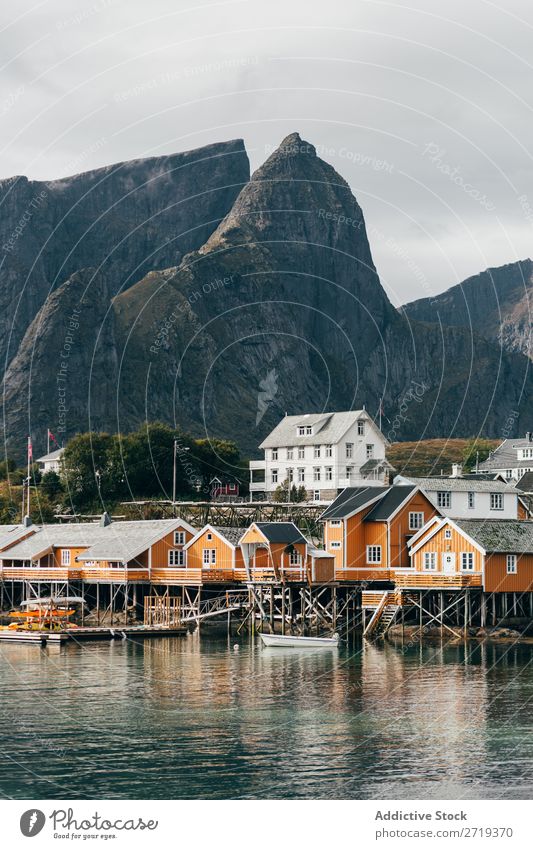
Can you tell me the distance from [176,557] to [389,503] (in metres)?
18.9

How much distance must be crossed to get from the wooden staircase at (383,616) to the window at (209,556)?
51.8 feet

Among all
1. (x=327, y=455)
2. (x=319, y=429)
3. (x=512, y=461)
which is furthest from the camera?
(x=512, y=461)

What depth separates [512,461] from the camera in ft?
612

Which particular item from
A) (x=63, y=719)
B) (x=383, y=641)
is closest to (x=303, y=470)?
(x=383, y=641)

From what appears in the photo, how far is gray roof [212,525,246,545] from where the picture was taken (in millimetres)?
100562

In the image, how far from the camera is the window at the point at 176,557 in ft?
342

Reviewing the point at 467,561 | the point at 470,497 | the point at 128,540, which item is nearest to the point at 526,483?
the point at 470,497

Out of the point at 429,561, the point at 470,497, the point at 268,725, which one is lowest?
the point at 268,725

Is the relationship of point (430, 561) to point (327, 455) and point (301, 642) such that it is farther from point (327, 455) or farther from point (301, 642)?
point (327, 455)

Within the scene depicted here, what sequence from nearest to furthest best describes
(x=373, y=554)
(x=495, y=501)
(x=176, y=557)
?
(x=373, y=554) → (x=495, y=501) → (x=176, y=557)

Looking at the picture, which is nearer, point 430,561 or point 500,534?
point 500,534

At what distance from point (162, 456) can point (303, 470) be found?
75.9 feet

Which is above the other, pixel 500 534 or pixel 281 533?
A: pixel 281 533
